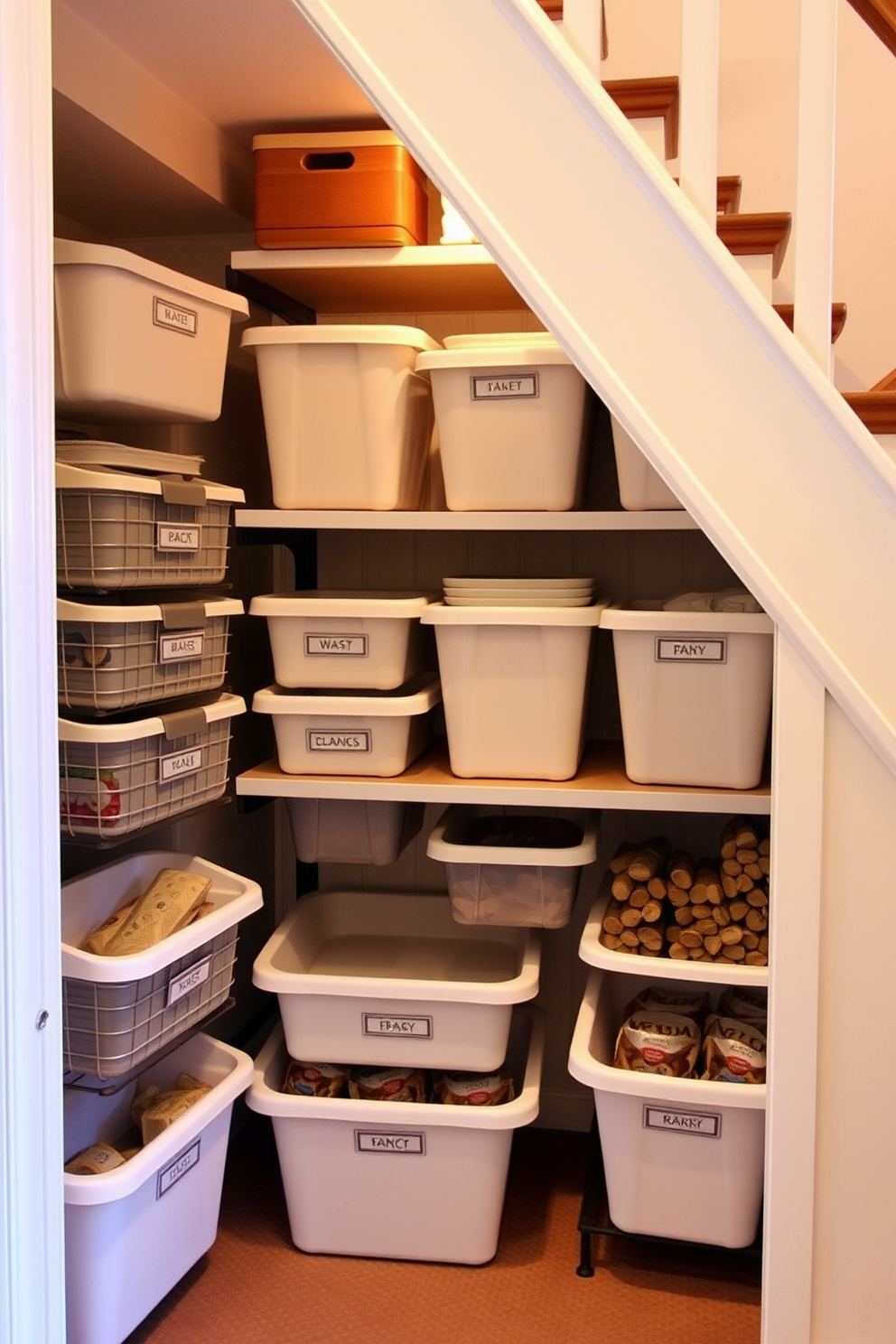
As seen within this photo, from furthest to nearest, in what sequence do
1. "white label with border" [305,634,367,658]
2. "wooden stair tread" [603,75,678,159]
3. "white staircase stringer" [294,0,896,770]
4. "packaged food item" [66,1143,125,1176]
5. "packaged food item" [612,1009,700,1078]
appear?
"white label with border" [305,634,367,658], "packaged food item" [612,1009,700,1078], "packaged food item" [66,1143,125,1176], "wooden stair tread" [603,75,678,159], "white staircase stringer" [294,0,896,770]

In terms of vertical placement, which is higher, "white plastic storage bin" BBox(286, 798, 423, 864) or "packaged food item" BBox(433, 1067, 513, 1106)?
"white plastic storage bin" BBox(286, 798, 423, 864)

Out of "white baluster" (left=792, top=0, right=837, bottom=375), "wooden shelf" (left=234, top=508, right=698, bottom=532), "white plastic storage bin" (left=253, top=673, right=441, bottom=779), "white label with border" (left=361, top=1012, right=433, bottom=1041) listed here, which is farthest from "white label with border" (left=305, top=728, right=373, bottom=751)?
"white baluster" (left=792, top=0, right=837, bottom=375)

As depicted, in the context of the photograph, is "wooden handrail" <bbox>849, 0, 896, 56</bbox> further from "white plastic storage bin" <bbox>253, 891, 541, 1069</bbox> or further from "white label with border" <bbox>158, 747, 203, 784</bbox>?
"white plastic storage bin" <bbox>253, 891, 541, 1069</bbox>

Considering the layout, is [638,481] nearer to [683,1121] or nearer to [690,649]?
[690,649]

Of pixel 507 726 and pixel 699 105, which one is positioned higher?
pixel 699 105

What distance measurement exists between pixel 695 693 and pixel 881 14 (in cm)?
102

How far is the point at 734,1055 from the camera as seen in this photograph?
2.11m

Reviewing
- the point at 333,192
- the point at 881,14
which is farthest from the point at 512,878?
the point at 881,14

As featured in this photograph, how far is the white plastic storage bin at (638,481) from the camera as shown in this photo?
2102mm

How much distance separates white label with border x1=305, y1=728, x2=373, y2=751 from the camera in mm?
2223

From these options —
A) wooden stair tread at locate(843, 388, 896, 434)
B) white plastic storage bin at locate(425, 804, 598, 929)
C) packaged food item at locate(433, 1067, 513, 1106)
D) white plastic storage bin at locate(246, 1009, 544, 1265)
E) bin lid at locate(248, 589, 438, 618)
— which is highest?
wooden stair tread at locate(843, 388, 896, 434)

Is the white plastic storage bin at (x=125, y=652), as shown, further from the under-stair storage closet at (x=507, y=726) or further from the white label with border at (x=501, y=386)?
the white label with border at (x=501, y=386)

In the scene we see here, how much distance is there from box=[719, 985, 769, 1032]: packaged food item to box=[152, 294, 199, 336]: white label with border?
1.56 metres

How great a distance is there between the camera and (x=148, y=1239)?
192 cm
